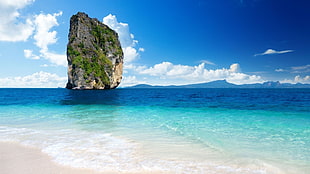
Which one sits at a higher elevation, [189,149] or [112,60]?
[112,60]

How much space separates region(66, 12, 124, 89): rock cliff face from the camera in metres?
81.6

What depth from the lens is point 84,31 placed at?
8969 centimetres

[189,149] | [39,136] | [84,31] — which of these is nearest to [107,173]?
[189,149]

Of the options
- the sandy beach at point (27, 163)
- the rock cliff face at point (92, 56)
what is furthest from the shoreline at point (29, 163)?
the rock cliff face at point (92, 56)

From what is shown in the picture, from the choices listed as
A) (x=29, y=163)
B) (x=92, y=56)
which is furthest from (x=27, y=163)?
(x=92, y=56)

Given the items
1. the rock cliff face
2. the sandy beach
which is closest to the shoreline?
the sandy beach

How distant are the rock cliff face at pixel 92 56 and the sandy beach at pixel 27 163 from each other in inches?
3157

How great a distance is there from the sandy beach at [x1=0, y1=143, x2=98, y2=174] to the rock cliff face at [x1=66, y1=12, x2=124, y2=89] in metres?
80.2

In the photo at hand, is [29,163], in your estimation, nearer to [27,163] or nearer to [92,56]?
[27,163]

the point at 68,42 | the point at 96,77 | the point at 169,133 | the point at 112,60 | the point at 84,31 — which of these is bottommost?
the point at 169,133

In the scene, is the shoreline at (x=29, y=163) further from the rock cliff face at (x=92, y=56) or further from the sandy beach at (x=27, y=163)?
the rock cliff face at (x=92, y=56)

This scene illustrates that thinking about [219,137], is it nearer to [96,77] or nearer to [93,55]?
[96,77]

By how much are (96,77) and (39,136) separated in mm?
80678

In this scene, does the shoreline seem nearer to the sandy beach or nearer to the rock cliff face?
the sandy beach
